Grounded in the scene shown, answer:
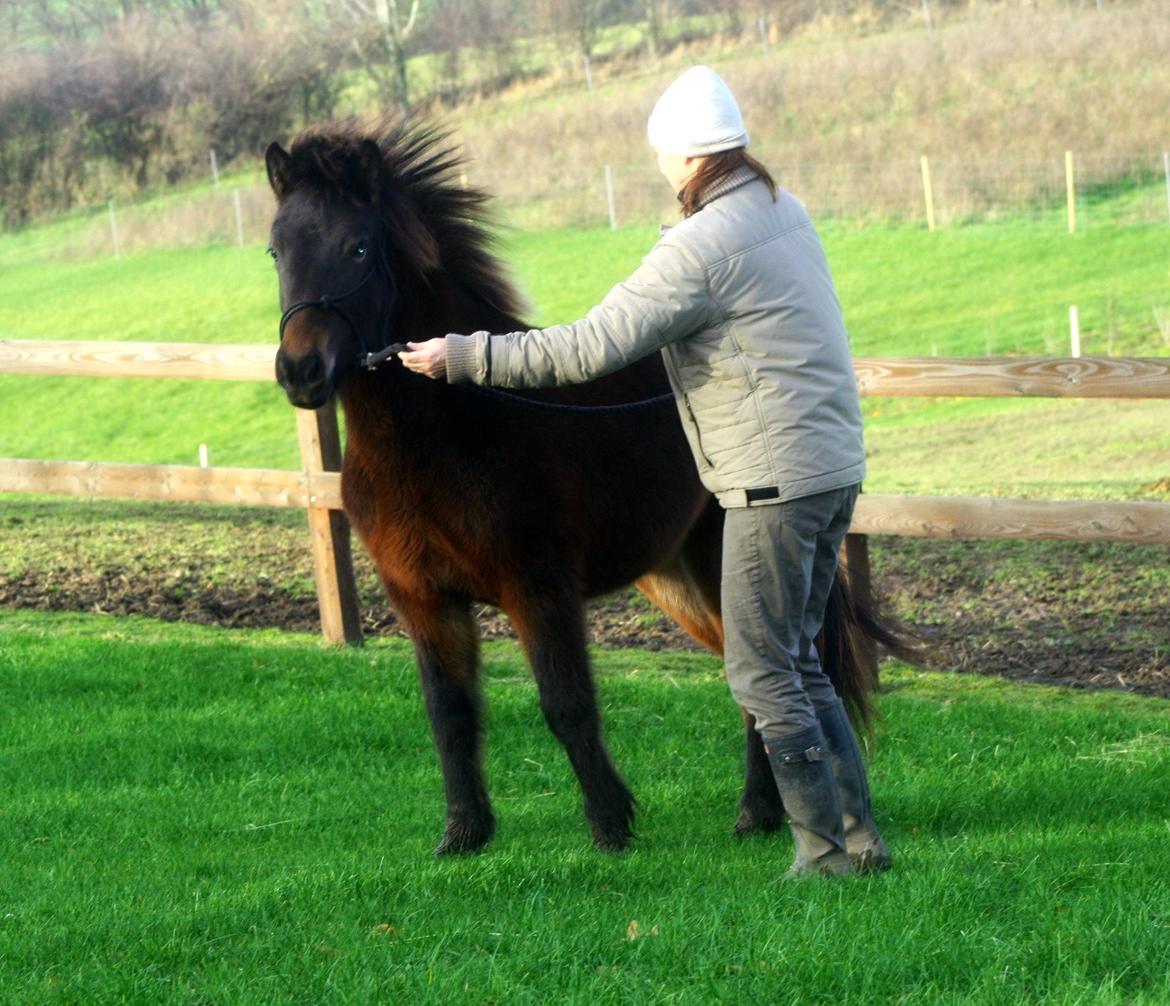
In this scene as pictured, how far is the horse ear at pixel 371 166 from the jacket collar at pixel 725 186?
1.11 m

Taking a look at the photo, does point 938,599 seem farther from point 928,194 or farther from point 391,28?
point 391,28

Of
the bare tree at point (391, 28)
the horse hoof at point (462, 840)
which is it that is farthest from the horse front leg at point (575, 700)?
the bare tree at point (391, 28)

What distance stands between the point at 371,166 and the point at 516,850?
217 centimetres

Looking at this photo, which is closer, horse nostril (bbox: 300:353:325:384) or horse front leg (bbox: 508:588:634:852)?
horse nostril (bbox: 300:353:325:384)

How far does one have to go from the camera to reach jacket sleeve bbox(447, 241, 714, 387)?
3.82 m

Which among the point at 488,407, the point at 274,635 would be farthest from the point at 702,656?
the point at 488,407

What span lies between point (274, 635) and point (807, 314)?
16.8 ft

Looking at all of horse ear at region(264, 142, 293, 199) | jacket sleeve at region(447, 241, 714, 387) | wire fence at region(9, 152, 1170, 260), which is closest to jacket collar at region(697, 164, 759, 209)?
jacket sleeve at region(447, 241, 714, 387)

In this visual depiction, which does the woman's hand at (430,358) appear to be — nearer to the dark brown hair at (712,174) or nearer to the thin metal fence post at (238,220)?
the dark brown hair at (712,174)

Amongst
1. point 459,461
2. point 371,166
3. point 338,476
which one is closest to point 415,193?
point 371,166

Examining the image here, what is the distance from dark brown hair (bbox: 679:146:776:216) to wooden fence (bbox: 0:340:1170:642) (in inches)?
118

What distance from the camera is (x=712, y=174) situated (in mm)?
3922

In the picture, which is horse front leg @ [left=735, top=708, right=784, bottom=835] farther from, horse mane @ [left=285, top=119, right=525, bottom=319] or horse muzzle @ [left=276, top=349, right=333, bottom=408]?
horse muzzle @ [left=276, top=349, right=333, bottom=408]

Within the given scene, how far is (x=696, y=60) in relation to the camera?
164ft
